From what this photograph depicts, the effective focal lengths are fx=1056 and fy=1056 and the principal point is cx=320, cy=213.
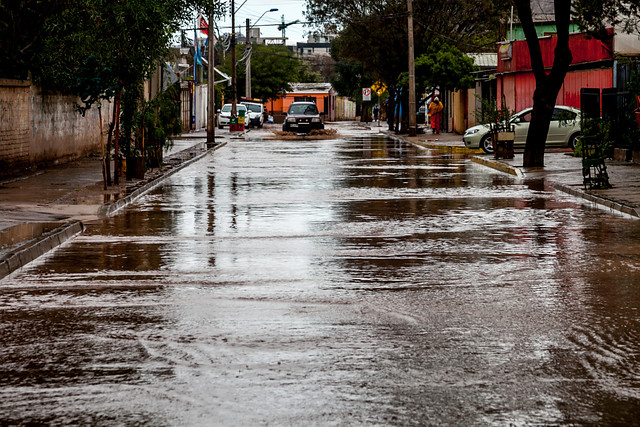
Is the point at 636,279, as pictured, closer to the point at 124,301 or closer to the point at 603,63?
the point at 124,301

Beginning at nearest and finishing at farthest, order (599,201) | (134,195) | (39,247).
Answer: (39,247) < (599,201) < (134,195)

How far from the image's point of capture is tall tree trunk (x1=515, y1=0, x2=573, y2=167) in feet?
84.6

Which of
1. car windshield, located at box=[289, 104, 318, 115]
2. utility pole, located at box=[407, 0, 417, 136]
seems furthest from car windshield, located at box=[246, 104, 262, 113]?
utility pole, located at box=[407, 0, 417, 136]

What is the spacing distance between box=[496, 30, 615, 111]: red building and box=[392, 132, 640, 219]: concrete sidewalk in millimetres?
2736

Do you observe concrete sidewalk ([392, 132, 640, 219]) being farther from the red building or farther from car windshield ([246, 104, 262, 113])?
car windshield ([246, 104, 262, 113])

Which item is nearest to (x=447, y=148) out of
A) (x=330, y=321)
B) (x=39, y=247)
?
(x=39, y=247)

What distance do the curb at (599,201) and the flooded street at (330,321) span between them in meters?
0.32

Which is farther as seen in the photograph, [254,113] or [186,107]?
[254,113]

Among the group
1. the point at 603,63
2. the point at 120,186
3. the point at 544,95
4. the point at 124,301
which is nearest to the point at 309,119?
the point at 603,63

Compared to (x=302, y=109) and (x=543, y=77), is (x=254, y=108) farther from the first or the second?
(x=543, y=77)

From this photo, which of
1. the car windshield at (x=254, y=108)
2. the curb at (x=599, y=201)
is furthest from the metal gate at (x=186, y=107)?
the curb at (x=599, y=201)

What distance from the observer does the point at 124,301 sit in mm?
9055

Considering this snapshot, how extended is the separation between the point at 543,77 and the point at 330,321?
19.5 meters

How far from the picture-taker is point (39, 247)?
12.1 meters
